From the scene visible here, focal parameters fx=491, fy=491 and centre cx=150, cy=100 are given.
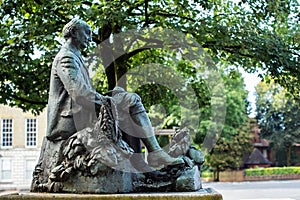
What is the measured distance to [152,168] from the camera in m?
4.97

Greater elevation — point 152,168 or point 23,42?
point 23,42

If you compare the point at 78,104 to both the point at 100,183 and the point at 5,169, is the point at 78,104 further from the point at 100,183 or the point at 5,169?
the point at 5,169

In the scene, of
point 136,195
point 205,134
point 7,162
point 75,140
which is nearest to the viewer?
point 136,195

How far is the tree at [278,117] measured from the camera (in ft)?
144

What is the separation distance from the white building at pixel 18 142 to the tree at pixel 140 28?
29.0 metres

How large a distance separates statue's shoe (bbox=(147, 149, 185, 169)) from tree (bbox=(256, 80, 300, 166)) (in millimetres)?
39091

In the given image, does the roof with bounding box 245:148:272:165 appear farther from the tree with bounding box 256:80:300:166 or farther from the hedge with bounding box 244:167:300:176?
the hedge with bounding box 244:167:300:176

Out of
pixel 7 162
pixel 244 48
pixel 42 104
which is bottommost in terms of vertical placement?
pixel 7 162

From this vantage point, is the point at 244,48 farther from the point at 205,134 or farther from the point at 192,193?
the point at 205,134

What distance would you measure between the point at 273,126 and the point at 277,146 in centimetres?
185

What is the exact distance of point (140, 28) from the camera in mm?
11727

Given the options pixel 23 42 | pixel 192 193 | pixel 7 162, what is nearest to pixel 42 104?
pixel 23 42

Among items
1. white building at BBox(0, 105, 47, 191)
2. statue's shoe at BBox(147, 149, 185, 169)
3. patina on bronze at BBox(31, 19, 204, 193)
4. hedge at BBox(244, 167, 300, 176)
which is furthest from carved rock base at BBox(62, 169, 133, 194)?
white building at BBox(0, 105, 47, 191)

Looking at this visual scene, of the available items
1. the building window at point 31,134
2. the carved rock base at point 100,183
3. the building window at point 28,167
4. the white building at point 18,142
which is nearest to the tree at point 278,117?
the white building at point 18,142
